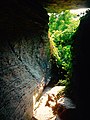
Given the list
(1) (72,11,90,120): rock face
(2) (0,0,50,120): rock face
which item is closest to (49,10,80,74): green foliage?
(1) (72,11,90,120): rock face

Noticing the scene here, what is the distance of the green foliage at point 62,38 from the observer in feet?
37.3

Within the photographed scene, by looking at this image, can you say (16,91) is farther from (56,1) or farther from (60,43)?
(60,43)

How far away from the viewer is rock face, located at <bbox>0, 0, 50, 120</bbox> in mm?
5605

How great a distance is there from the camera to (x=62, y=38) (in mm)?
12922

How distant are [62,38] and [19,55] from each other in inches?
267

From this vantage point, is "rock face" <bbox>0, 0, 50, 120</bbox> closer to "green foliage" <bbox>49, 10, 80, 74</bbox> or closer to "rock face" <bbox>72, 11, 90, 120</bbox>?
"rock face" <bbox>72, 11, 90, 120</bbox>

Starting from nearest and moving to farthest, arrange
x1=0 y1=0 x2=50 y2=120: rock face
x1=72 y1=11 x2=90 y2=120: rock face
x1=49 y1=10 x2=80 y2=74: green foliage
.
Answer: x1=0 y1=0 x2=50 y2=120: rock face < x1=72 y1=11 x2=90 y2=120: rock face < x1=49 y1=10 x2=80 y2=74: green foliage

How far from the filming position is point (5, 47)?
5711mm

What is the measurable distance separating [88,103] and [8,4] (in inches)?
146

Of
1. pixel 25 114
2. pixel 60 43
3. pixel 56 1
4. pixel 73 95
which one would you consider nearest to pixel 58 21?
pixel 60 43

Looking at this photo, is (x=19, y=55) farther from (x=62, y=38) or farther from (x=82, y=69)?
(x=62, y=38)

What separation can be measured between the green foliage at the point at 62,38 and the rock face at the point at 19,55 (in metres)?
2.03

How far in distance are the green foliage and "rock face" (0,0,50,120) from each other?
203cm

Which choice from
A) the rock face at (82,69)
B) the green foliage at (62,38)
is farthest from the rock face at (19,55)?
the green foliage at (62,38)
